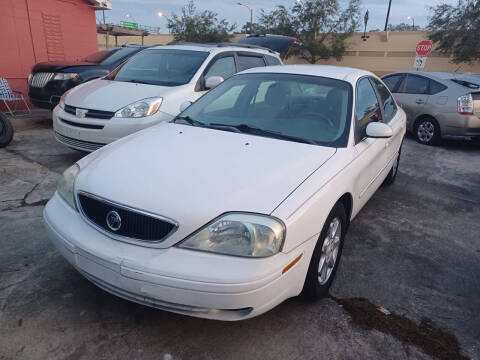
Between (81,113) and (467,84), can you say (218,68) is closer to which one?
(81,113)

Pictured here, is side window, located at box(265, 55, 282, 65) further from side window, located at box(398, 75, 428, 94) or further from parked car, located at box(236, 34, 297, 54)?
side window, located at box(398, 75, 428, 94)

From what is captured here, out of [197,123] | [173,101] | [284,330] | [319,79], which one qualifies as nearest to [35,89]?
[173,101]

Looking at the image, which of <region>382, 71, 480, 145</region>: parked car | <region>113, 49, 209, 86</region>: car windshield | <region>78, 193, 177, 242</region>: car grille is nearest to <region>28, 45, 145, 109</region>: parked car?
<region>113, 49, 209, 86</region>: car windshield

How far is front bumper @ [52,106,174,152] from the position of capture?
4648 millimetres

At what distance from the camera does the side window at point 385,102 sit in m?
4.12

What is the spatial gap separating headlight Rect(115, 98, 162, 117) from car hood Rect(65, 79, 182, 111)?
8cm

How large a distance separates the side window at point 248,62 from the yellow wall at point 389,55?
20.6 metres

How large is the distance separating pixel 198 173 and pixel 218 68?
3.83 metres

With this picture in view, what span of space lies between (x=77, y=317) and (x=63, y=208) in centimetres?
68

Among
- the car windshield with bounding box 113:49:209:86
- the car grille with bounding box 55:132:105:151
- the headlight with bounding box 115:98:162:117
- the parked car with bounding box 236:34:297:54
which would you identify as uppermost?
the parked car with bounding box 236:34:297:54

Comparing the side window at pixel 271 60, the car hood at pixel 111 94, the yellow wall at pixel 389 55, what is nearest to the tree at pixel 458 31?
the yellow wall at pixel 389 55

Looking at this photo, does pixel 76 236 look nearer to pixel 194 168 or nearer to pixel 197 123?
pixel 194 168

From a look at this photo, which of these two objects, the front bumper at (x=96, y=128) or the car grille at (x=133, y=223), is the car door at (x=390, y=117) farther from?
the car grille at (x=133, y=223)

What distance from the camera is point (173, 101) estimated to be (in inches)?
196
